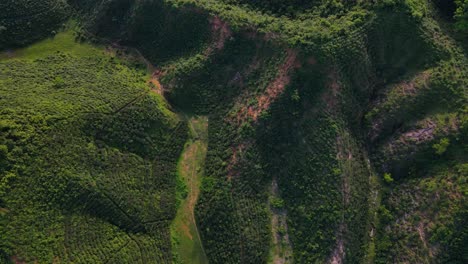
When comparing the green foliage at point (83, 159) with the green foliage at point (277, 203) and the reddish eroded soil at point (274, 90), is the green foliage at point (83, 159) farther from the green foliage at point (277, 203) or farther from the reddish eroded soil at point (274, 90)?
the green foliage at point (277, 203)

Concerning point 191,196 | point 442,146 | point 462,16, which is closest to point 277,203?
point 191,196

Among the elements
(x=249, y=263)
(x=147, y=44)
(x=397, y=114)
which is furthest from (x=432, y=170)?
(x=147, y=44)

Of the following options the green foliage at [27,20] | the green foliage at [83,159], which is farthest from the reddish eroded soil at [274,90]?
the green foliage at [27,20]

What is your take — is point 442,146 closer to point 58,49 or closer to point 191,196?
point 191,196

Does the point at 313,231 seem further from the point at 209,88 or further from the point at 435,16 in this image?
the point at 435,16

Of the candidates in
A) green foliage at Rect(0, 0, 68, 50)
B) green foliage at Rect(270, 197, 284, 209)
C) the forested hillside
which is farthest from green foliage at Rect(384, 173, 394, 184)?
green foliage at Rect(0, 0, 68, 50)

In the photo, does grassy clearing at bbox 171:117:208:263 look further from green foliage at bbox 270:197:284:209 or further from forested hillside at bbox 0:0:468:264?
green foliage at bbox 270:197:284:209
